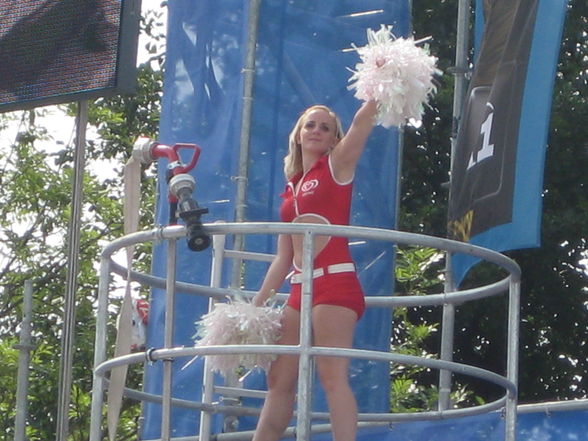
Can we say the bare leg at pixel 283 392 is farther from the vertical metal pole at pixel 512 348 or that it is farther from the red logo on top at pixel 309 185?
the vertical metal pole at pixel 512 348

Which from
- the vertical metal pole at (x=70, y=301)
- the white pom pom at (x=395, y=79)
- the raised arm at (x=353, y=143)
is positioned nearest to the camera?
the white pom pom at (x=395, y=79)

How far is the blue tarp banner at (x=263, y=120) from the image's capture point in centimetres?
813

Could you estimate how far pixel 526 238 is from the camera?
7223 millimetres

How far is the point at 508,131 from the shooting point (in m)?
7.40

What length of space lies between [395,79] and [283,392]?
3.96ft

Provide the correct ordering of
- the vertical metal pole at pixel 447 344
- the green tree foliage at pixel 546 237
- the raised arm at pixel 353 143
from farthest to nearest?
the green tree foliage at pixel 546 237
the vertical metal pole at pixel 447 344
the raised arm at pixel 353 143

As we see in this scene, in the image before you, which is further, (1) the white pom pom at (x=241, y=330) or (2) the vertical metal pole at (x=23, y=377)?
(2) the vertical metal pole at (x=23, y=377)

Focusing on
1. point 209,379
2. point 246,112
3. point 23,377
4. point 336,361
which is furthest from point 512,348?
point 23,377

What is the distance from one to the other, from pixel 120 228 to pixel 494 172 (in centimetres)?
781

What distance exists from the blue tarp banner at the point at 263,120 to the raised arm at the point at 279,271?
177 centimetres

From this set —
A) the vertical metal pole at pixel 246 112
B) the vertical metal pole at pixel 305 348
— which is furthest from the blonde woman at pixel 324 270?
the vertical metal pole at pixel 246 112

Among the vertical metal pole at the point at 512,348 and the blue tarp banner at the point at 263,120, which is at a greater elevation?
the blue tarp banner at the point at 263,120

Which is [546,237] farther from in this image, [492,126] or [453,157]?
[492,126]

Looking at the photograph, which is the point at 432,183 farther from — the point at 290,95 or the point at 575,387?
the point at 290,95
